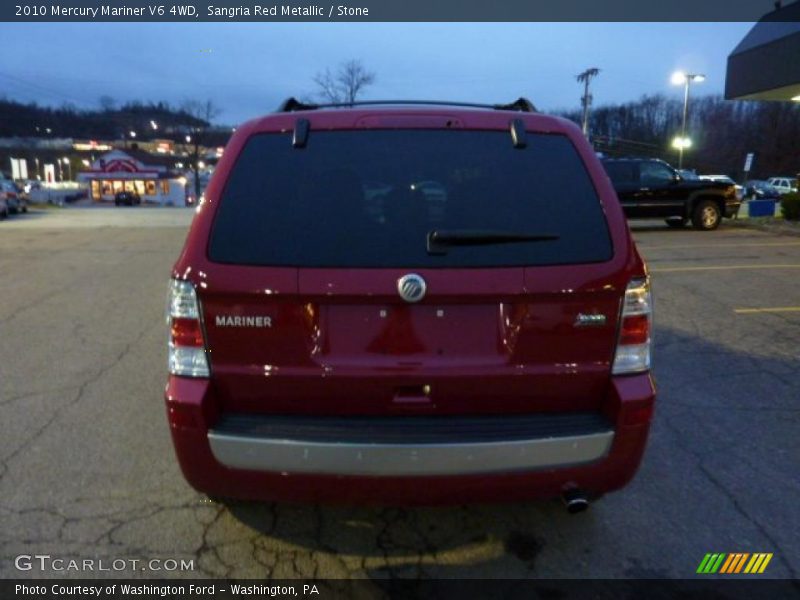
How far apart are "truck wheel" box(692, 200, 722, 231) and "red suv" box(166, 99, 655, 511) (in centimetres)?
1641

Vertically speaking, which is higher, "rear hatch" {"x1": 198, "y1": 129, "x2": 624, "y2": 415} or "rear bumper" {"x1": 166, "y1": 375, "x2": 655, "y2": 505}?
"rear hatch" {"x1": 198, "y1": 129, "x2": 624, "y2": 415}

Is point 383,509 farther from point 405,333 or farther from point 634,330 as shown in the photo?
point 634,330

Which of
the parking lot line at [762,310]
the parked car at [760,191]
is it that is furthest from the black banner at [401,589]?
the parked car at [760,191]

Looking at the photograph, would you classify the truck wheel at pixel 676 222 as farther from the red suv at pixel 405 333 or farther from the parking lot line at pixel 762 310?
the red suv at pixel 405 333

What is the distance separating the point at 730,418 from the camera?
416cm

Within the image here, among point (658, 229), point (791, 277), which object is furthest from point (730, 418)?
point (658, 229)

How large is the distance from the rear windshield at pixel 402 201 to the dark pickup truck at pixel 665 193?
15.1m

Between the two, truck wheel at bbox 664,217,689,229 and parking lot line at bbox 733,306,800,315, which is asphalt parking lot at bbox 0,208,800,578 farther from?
truck wheel at bbox 664,217,689,229

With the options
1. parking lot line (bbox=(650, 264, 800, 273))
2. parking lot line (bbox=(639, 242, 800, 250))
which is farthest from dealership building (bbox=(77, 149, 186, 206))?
parking lot line (bbox=(650, 264, 800, 273))

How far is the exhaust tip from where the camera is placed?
2375 millimetres

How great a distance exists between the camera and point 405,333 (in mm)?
2291

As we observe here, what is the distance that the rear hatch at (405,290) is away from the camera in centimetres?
225

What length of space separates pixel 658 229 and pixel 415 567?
17160mm

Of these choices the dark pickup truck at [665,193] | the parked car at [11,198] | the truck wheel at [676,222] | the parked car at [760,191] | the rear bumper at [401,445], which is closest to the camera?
the rear bumper at [401,445]
